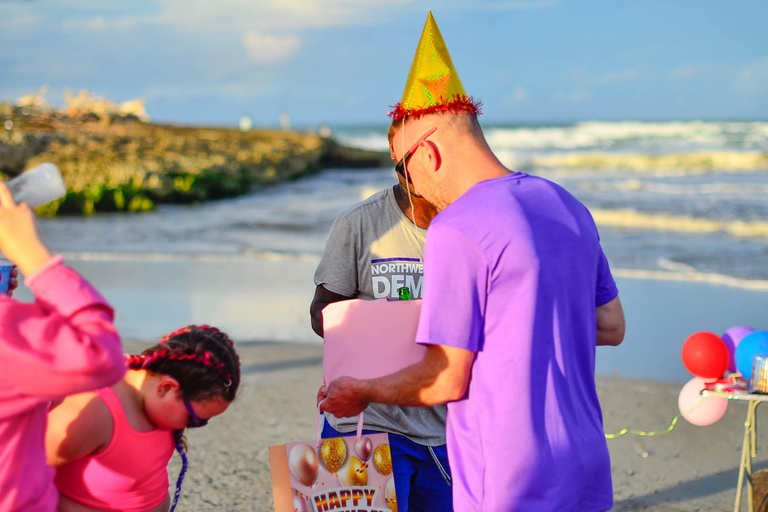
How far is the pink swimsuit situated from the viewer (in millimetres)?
1839

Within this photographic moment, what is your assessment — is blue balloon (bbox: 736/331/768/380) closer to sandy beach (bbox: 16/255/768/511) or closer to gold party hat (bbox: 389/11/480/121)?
sandy beach (bbox: 16/255/768/511)

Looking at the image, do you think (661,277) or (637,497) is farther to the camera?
(661,277)

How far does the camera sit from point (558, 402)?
1681mm

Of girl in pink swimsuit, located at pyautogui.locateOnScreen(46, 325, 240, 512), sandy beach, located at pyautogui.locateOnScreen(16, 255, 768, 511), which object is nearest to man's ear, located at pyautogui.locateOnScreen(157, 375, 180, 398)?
girl in pink swimsuit, located at pyautogui.locateOnScreen(46, 325, 240, 512)

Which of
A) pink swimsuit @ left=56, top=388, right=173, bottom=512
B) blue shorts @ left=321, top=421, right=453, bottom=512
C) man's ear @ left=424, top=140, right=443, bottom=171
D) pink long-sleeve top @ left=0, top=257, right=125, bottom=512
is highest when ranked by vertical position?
man's ear @ left=424, top=140, right=443, bottom=171

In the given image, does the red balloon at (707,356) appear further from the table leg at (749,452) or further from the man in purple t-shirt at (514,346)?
the man in purple t-shirt at (514,346)

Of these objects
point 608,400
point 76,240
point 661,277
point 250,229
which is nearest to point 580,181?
point 250,229

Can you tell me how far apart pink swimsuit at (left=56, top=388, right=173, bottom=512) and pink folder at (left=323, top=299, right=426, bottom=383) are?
0.55 meters

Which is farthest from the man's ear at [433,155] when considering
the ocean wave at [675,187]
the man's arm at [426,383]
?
the ocean wave at [675,187]

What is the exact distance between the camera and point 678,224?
44.8 ft

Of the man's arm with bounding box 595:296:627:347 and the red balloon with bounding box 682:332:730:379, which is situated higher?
the man's arm with bounding box 595:296:627:347

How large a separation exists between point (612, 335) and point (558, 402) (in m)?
0.46

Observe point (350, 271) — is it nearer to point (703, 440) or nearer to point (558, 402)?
point (558, 402)

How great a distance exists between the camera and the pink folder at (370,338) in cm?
216
